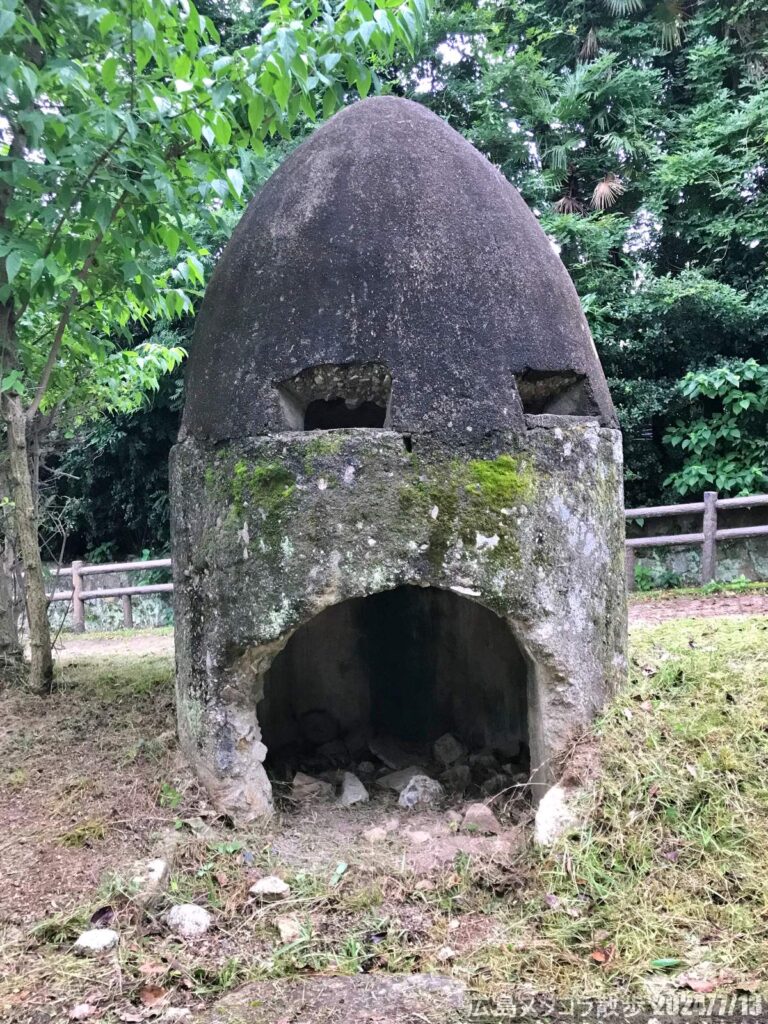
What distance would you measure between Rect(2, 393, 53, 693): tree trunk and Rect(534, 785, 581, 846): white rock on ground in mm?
3055

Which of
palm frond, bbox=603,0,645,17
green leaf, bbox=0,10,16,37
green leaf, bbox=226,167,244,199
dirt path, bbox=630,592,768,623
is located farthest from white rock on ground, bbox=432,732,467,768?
palm frond, bbox=603,0,645,17

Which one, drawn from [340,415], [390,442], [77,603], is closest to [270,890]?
[390,442]

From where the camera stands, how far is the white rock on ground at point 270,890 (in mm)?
2965

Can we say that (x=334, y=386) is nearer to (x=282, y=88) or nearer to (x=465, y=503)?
(x=465, y=503)

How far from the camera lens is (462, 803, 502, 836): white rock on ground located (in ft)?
11.3

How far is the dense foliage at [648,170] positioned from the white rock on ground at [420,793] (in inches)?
304

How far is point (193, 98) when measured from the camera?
12.5ft

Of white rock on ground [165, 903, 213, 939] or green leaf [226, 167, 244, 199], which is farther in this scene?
green leaf [226, 167, 244, 199]

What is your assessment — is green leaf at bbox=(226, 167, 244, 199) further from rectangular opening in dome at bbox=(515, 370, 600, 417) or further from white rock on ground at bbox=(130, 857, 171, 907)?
white rock on ground at bbox=(130, 857, 171, 907)

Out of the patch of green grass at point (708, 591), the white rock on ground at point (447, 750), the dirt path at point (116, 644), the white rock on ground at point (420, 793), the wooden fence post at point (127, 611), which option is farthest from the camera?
the wooden fence post at point (127, 611)

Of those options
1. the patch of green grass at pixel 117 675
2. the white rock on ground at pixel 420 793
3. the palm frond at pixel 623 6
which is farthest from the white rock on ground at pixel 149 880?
the palm frond at pixel 623 6

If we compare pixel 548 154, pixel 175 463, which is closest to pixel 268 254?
pixel 175 463

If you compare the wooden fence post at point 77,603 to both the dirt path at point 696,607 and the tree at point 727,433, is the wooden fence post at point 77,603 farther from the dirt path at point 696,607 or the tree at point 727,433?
the tree at point 727,433

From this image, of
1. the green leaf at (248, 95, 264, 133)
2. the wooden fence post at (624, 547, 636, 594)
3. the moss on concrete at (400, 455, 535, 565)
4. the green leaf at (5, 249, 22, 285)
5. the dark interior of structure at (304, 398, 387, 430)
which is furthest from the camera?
the wooden fence post at (624, 547, 636, 594)
